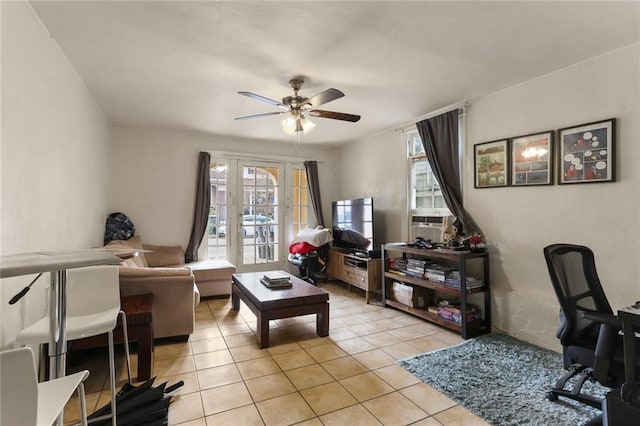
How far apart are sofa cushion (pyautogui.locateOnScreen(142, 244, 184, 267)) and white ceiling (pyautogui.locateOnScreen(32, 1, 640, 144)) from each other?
2.12 meters

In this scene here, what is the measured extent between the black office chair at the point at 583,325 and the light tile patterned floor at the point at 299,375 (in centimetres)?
71

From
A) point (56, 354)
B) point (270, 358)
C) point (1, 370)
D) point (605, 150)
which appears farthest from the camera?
point (270, 358)

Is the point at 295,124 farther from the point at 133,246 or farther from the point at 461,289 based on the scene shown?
the point at 133,246

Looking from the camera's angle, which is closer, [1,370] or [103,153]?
[1,370]

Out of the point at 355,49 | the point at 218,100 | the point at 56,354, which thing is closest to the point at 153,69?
the point at 218,100

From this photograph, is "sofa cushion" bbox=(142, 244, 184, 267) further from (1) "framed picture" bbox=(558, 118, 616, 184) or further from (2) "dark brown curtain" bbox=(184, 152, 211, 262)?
(1) "framed picture" bbox=(558, 118, 616, 184)

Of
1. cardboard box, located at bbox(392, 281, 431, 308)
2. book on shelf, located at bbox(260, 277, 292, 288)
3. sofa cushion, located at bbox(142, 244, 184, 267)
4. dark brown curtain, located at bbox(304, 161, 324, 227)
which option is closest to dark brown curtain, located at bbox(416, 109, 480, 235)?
cardboard box, located at bbox(392, 281, 431, 308)

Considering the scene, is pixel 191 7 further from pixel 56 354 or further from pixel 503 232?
pixel 503 232

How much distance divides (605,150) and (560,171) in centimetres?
34

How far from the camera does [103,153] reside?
4.04 m

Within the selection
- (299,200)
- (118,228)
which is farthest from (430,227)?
(118,228)

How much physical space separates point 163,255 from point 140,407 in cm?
300

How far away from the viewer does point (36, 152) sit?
80.4 inches

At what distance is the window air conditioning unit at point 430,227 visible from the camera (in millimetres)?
3736
